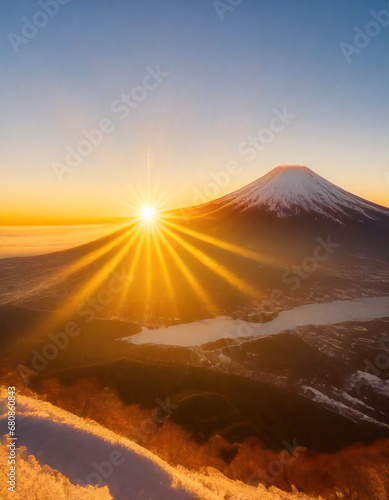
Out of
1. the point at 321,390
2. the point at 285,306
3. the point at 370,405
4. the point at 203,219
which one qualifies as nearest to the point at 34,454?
the point at 321,390
